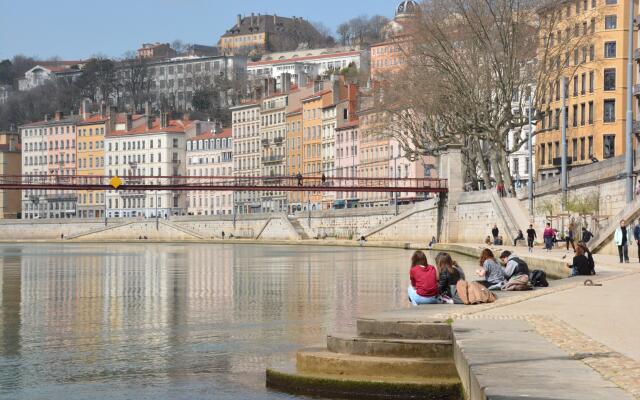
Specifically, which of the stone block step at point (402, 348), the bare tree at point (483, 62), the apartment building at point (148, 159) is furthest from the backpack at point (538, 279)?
the apartment building at point (148, 159)

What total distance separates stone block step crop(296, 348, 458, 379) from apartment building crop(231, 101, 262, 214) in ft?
510

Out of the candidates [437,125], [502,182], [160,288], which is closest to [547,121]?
[437,125]

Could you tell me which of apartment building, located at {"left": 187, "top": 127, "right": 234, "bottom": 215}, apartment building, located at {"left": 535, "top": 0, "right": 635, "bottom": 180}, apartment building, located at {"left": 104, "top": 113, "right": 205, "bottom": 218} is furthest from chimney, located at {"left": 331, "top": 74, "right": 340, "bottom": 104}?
apartment building, located at {"left": 535, "top": 0, "right": 635, "bottom": 180}

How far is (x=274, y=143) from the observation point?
170 m

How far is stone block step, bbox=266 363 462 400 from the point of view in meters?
16.7

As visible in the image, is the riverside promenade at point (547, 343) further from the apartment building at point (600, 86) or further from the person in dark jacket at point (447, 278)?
the apartment building at point (600, 86)

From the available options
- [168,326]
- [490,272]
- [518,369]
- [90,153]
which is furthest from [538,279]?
[90,153]

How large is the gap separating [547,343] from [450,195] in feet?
242

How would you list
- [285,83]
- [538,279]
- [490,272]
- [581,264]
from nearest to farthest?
[490,272]
[538,279]
[581,264]
[285,83]

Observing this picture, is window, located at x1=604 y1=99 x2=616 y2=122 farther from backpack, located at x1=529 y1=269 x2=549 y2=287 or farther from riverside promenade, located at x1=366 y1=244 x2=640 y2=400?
riverside promenade, located at x1=366 y1=244 x2=640 y2=400

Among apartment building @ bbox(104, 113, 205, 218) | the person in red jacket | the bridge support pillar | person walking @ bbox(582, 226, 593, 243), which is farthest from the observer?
apartment building @ bbox(104, 113, 205, 218)

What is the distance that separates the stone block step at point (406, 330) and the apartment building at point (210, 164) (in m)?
162

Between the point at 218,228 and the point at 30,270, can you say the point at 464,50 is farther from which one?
the point at 218,228

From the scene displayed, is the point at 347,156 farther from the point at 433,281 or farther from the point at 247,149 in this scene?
the point at 433,281
